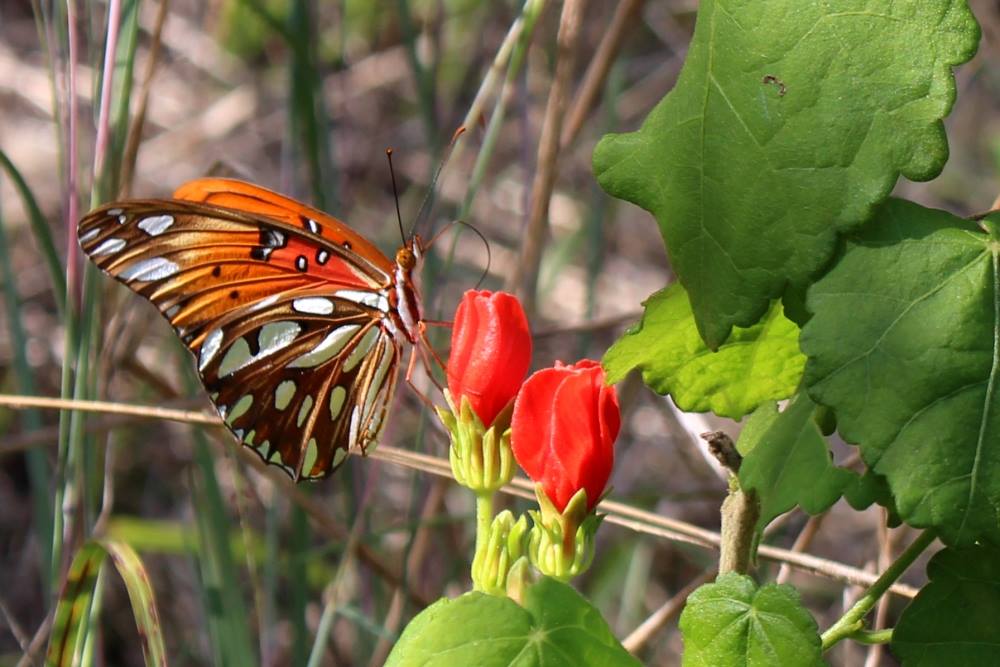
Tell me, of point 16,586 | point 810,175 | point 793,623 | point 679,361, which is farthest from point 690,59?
point 16,586

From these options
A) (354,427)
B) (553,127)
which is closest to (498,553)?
(354,427)

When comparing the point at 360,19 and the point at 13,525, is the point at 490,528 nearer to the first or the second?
the point at 13,525

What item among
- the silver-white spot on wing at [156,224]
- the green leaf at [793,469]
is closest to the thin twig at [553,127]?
the silver-white spot on wing at [156,224]

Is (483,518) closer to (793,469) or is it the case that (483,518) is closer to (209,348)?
(793,469)

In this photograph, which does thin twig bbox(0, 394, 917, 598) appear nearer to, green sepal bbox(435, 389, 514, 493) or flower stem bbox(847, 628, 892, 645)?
green sepal bbox(435, 389, 514, 493)

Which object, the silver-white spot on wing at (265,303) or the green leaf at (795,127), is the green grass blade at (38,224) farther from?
the green leaf at (795,127)

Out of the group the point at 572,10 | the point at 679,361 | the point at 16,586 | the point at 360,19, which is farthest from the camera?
the point at 360,19
